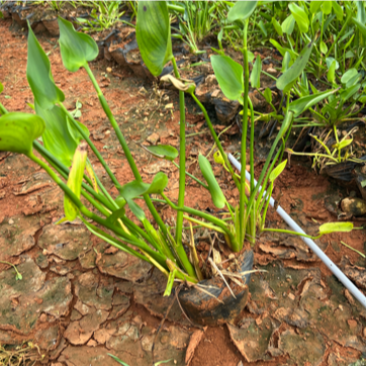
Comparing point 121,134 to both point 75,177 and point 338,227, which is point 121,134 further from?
point 338,227

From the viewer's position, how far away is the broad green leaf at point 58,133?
671 millimetres

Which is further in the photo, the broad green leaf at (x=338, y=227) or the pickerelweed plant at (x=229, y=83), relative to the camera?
the broad green leaf at (x=338, y=227)

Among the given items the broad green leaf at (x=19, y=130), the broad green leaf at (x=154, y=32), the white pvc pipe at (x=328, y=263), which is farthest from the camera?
the white pvc pipe at (x=328, y=263)

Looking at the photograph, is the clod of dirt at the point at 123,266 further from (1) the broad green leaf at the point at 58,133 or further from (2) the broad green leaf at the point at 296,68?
(2) the broad green leaf at the point at 296,68

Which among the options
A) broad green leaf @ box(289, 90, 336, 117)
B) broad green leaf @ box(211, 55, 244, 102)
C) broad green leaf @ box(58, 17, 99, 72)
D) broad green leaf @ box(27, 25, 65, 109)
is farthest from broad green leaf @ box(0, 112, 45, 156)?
broad green leaf @ box(289, 90, 336, 117)

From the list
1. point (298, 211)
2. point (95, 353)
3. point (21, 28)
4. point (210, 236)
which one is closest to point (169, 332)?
point (95, 353)

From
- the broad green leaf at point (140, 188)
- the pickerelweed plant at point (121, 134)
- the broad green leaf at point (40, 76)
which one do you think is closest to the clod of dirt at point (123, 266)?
the pickerelweed plant at point (121, 134)

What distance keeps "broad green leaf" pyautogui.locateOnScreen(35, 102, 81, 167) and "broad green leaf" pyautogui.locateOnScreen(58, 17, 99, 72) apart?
0.12 meters

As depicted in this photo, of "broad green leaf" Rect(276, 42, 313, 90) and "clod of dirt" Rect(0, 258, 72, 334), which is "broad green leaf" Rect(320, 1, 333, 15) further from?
"clod of dirt" Rect(0, 258, 72, 334)

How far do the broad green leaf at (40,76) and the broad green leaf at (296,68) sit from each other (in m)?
0.53

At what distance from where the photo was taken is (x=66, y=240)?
120cm

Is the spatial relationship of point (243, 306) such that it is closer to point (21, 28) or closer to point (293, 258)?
point (293, 258)

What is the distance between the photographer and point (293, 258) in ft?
3.53

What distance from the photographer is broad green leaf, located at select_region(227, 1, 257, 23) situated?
63cm
